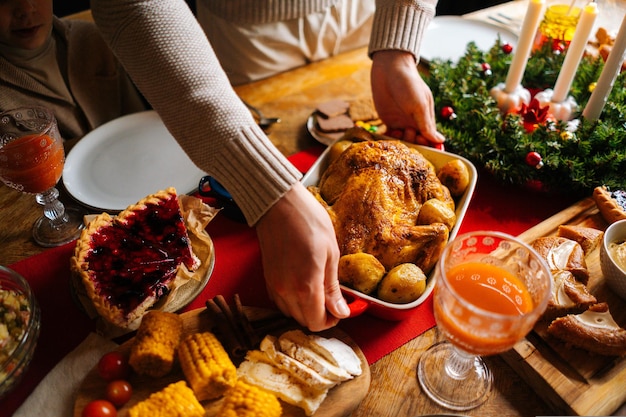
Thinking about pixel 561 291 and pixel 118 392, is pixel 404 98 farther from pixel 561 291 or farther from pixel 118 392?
pixel 118 392

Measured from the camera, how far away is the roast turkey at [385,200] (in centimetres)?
122

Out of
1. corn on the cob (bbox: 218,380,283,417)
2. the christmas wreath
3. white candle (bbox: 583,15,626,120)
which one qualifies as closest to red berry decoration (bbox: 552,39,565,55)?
the christmas wreath

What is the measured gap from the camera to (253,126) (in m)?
1.15

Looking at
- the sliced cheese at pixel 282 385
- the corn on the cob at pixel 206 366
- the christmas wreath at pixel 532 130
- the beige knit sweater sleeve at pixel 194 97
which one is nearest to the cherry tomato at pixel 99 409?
the corn on the cob at pixel 206 366

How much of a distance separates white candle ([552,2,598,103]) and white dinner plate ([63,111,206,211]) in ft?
4.34

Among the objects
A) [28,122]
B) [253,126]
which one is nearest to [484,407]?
[253,126]

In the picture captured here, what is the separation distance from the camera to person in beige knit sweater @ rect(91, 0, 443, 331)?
1.04 meters

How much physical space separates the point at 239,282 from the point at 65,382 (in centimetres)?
47

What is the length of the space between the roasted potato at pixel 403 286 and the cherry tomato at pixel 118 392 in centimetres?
60

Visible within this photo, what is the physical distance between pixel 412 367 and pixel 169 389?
0.56 metres

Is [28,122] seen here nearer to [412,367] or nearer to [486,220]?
[412,367]

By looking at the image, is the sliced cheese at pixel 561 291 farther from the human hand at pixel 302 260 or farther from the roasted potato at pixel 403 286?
the human hand at pixel 302 260

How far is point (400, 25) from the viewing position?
5.25 feet

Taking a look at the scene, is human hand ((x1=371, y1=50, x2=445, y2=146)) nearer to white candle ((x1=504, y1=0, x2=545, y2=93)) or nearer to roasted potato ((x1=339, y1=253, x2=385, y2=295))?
white candle ((x1=504, y1=0, x2=545, y2=93))
